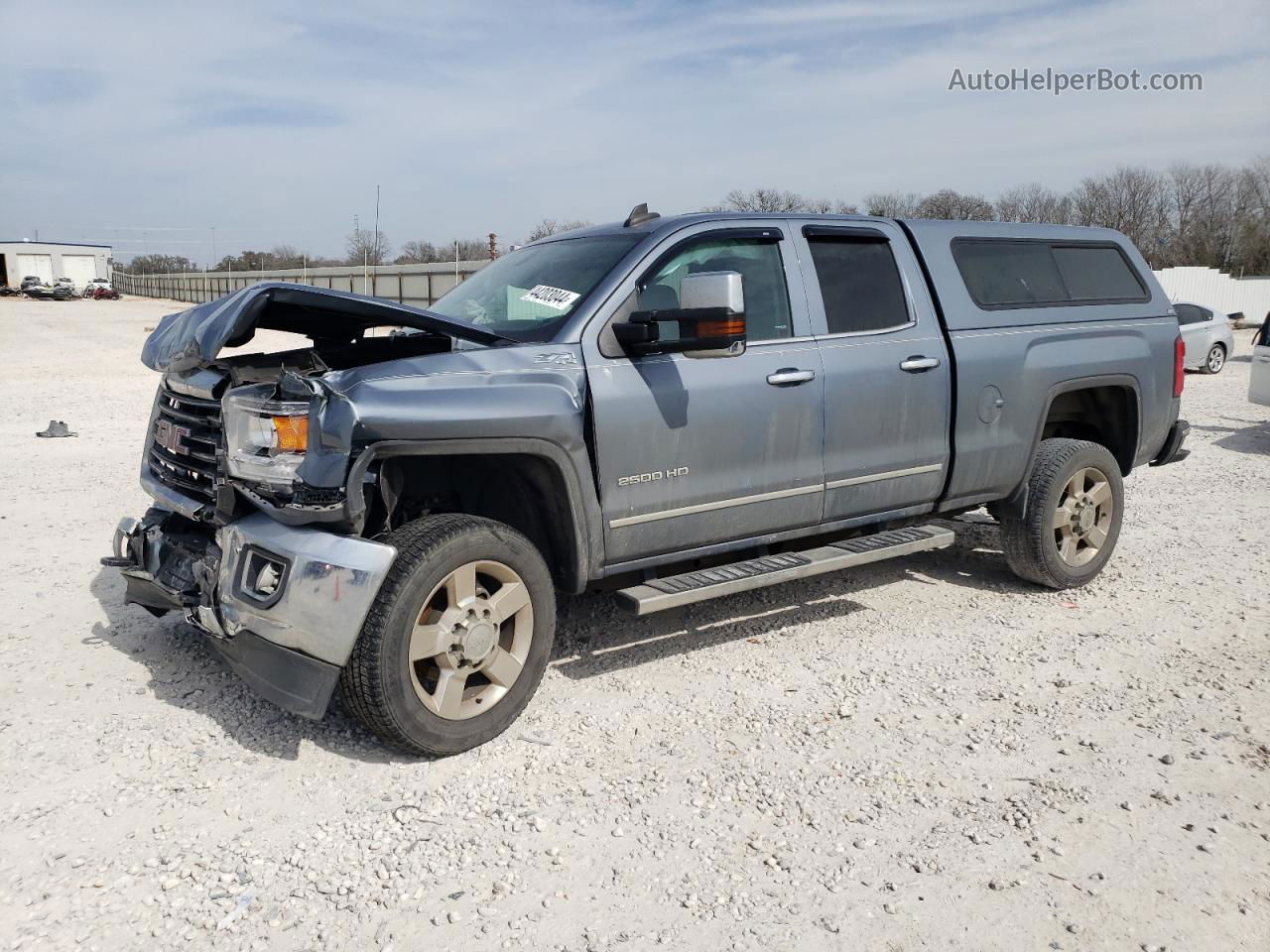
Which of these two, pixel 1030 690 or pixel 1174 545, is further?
pixel 1174 545

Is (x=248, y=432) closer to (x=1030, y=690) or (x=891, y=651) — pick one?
(x=891, y=651)

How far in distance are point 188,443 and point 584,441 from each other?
1673 mm

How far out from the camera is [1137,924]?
287cm

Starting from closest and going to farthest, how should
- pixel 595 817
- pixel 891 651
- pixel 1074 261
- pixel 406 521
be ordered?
pixel 595 817 < pixel 406 521 < pixel 891 651 < pixel 1074 261

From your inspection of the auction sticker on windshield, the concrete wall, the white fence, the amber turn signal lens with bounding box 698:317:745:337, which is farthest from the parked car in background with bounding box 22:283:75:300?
the amber turn signal lens with bounding box 698:317:745:337

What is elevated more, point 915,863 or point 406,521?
point 406,521

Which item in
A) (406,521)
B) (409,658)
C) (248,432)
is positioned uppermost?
(248,432)

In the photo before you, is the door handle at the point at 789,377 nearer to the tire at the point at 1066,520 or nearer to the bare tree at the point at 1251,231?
the tire at the point at 1066,520

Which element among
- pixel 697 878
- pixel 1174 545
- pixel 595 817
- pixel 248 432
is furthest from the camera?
pixel 1174 545

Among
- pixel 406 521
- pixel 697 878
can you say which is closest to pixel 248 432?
pixel 406 521

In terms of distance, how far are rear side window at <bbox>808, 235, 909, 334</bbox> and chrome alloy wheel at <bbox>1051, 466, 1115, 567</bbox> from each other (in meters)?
1.65

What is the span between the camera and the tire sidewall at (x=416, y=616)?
3.54 meters

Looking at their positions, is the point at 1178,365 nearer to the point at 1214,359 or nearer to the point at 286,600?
the point at 286,600

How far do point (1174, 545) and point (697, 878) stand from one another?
522 cm
